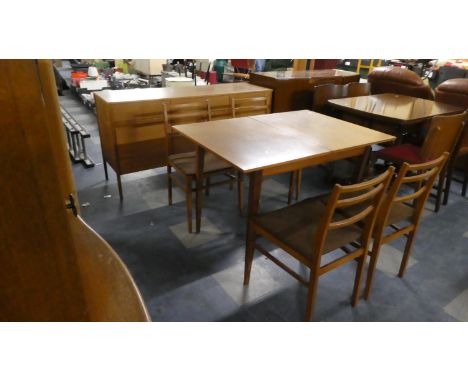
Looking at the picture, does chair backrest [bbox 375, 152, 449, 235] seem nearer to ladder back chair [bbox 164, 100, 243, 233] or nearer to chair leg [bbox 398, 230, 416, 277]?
chair leg [bbox 398, 230, 416, 277]

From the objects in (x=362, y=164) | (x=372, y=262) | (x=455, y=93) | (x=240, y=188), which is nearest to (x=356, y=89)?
(x=455, y=93)

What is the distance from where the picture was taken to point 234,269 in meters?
2.20

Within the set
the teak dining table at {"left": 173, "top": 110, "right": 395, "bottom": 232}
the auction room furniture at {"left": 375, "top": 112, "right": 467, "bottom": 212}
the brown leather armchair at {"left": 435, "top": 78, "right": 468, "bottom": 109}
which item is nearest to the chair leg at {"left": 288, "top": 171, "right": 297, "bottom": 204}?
the teak dining table at {"left": 173, "top": 110, "right": 395, "bottom": 232}

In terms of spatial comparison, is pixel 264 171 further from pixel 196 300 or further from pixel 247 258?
pixel 196 300

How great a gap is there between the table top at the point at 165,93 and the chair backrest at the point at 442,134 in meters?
1.60

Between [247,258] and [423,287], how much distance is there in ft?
3.66

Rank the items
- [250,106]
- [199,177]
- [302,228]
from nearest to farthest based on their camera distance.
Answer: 1. [302,228]
2. [199,177]
3. [250,106]

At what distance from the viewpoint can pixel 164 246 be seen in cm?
237

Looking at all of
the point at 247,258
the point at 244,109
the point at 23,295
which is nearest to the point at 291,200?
the point at 244,109

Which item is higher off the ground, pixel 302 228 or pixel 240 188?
pixel 302 228

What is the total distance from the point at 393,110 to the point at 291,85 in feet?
3.46

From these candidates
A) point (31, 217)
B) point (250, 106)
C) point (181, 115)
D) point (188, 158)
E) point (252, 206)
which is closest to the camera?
point (31, 217)

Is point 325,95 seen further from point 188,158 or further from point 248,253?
point 248,253

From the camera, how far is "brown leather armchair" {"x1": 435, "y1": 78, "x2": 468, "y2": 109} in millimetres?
3229
